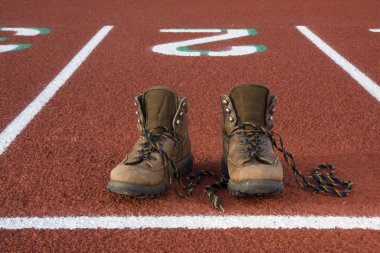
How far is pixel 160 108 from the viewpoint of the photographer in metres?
2.94

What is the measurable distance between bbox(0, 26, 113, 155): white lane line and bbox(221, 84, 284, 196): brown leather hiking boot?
4.99ft

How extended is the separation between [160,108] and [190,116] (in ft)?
3.69

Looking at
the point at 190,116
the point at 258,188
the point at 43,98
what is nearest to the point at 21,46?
the point at 43,98

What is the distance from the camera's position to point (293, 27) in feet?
23.7

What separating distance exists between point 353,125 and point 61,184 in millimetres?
2129

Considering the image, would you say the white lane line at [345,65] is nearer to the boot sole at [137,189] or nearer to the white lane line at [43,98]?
the boot sole at [137,189]

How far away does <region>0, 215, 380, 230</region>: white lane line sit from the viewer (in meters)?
2.50

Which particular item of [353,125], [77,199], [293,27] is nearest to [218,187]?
[77,199]

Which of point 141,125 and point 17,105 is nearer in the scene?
point 141,125

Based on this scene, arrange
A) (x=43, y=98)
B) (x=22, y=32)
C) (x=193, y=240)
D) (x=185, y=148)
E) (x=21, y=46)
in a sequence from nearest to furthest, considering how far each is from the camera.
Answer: (x=193, y=240) → (x=185, y=148) → (x=43, y=98) → (x=21, y=46) → (x=22, y=32)

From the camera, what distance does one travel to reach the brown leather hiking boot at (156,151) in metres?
2.66

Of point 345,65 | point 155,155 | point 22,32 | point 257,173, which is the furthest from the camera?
point 22,32

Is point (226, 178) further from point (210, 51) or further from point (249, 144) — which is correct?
point (210, 51)

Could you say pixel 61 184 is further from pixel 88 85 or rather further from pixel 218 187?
pixel 88 85
